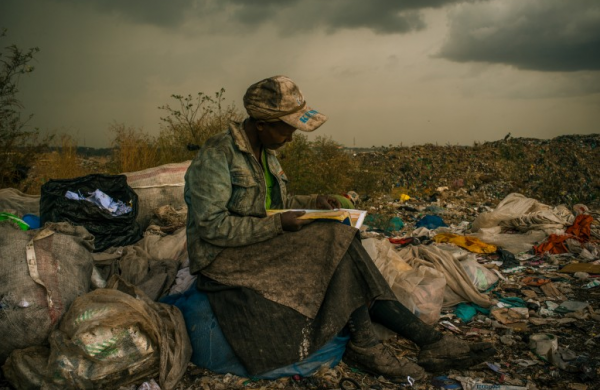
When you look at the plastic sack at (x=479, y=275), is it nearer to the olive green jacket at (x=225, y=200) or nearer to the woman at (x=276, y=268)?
the woman at (x=276, y=268)

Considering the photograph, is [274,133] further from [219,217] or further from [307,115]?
[219,217]

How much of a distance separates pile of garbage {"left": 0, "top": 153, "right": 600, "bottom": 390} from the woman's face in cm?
107

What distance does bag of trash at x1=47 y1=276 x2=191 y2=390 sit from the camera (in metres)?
2.17

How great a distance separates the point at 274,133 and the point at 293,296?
2.90 feet

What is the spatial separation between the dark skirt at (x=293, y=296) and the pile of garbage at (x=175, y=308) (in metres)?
0.20

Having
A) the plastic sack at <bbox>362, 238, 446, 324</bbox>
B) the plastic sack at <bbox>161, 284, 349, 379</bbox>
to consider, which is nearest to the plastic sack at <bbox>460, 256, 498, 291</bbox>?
the plastic sack at <bbox>362, 238, 446, 324</bbox>

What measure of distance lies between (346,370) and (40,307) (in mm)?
1633

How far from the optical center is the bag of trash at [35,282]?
2.33m

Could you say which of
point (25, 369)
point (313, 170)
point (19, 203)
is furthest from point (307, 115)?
point (313, 170)

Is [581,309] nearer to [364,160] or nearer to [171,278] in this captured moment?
[171,278]

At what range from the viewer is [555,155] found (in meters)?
12.5

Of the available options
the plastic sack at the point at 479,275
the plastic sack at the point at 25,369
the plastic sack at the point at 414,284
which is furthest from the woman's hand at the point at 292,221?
the plastic sack at the point at 479,275

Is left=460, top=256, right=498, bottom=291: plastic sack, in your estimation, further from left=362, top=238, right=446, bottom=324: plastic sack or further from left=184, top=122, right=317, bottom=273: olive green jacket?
left=184, top=122, right=317, bottom=273: olive green jacket

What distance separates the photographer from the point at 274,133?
2.60m
